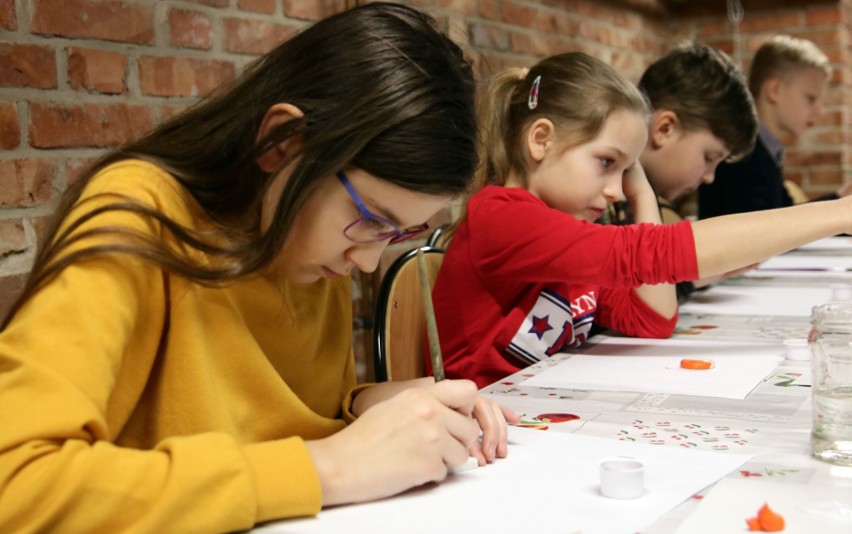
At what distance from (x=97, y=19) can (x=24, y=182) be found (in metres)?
0.30

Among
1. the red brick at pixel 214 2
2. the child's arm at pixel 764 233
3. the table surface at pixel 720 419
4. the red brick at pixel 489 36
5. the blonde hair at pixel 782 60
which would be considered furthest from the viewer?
the blonde hair at pixel 782 60

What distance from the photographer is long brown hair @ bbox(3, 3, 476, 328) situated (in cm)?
80

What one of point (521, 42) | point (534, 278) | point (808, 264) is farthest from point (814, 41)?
point (534, 278)

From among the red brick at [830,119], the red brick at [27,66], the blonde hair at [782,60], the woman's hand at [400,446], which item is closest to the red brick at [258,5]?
the red brick at [27,66]

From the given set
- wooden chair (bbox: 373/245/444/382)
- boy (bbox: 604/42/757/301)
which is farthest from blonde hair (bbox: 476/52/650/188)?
boy (bbox: 604/42/757/301)

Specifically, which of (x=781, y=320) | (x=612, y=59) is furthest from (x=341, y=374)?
(x=612, y=59)

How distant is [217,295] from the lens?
0.86 meters

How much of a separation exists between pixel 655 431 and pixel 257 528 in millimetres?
446

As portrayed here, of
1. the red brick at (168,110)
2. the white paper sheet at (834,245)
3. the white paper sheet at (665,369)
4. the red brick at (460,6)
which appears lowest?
the white paper sheet at (834,245)

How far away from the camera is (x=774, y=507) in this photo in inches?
26.9

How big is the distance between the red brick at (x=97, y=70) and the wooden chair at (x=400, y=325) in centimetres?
55

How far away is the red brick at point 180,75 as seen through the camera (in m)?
1.53

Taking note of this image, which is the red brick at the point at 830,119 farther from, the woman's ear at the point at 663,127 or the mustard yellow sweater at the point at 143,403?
the mustard yellow sweater at the point at 143,403

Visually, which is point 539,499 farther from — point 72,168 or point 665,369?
point 72,168
